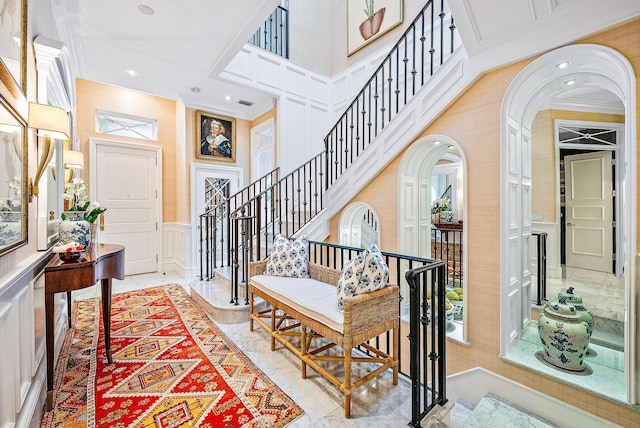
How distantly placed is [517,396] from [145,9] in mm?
5067

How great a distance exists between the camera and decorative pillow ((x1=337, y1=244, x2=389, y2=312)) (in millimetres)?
1820

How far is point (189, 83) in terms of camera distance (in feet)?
15.0

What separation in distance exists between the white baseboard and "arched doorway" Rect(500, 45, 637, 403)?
0.26 m

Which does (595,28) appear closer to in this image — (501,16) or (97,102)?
(501,16)

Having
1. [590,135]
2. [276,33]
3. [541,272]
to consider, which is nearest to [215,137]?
[276,33]

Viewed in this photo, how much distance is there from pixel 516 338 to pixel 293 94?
16.1 feet

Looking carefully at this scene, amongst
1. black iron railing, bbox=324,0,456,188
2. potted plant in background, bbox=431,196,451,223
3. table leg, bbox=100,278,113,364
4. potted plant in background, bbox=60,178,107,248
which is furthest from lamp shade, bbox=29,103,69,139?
potted plant in background, bbox=431,196,451,223

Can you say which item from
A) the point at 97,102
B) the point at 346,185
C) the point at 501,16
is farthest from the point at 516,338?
the point at 97,102

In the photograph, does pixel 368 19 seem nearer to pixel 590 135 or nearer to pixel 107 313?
pixel 590 135

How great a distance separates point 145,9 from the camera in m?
2.89

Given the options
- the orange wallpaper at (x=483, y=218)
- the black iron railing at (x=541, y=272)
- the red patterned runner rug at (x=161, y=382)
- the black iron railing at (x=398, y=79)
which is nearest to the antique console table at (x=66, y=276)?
the red patterned runner rug at (x=161, y=382)

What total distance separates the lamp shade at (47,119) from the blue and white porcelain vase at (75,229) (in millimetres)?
739

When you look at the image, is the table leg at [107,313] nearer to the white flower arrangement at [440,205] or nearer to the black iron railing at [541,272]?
the black iron railing at [541,272]

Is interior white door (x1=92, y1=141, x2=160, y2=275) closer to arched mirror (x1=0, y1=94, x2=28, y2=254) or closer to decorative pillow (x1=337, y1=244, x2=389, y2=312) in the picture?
arched mirror (x1=0, y1=94, x2=28, y2=254)
